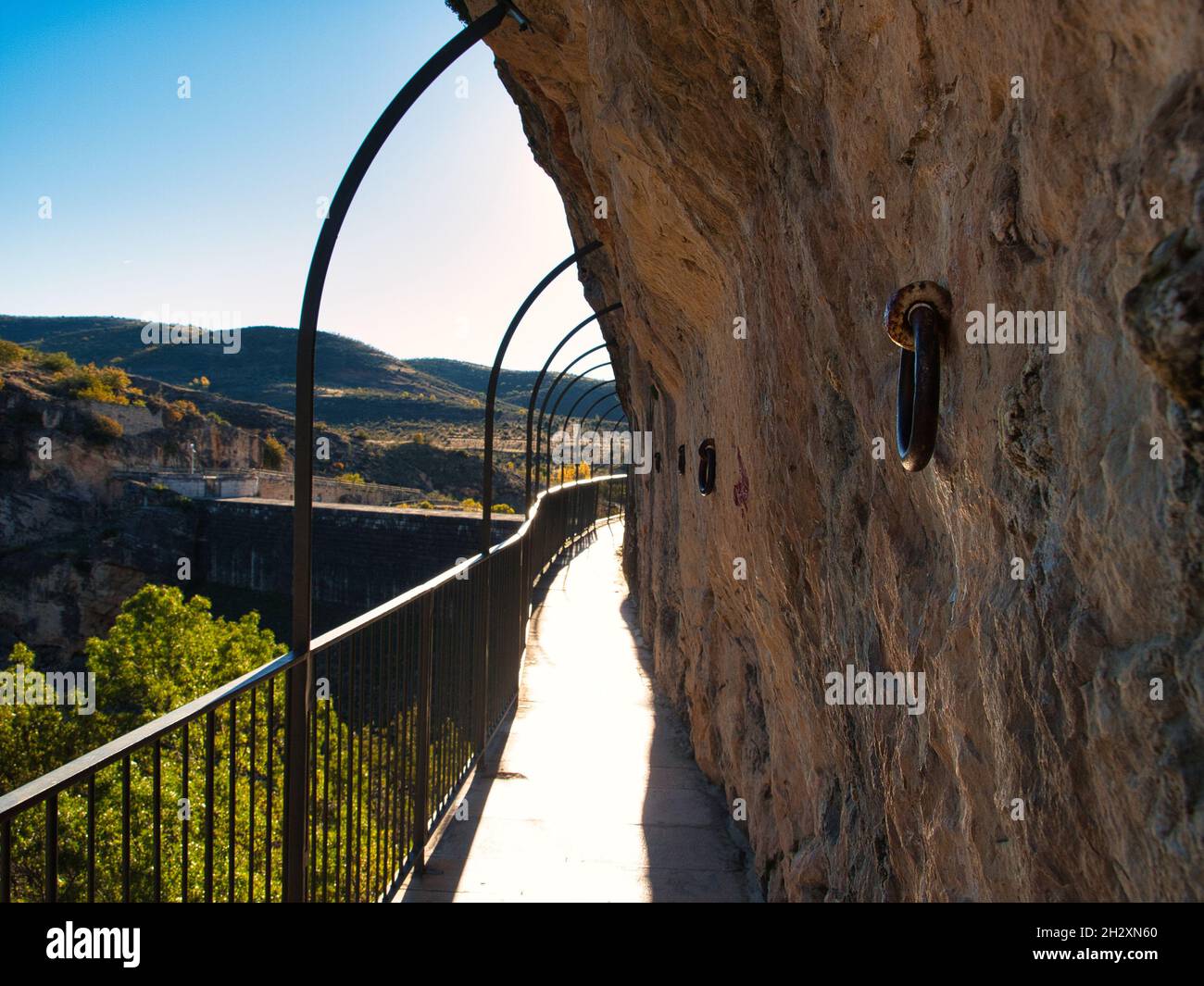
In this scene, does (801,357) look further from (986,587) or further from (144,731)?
(144,731)

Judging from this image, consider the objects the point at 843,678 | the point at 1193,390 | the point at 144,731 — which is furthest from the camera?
the point at 843,678

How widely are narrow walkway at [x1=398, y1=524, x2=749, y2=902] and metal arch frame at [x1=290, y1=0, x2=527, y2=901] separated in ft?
4.11

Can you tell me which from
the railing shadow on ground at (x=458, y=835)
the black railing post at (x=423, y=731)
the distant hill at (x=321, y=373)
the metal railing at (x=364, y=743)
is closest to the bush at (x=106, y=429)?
the distant hill at (x=321, y=373)

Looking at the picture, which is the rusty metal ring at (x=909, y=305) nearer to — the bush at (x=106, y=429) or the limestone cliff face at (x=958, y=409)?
the limestone cliff face at (x=958, y=409)

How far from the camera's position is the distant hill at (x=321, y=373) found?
240 ft

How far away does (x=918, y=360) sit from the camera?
1.55 m

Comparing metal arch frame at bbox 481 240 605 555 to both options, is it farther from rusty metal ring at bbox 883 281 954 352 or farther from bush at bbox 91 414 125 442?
bush at bbox 91 414 125 442

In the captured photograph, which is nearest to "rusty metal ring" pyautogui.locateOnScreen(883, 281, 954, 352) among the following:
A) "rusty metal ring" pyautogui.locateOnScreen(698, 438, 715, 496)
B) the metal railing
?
the metal railing
